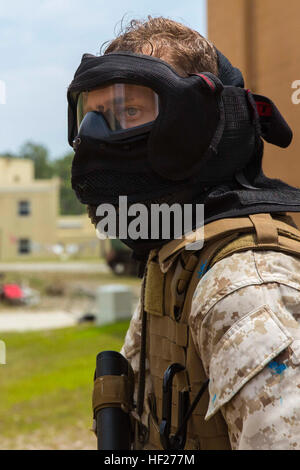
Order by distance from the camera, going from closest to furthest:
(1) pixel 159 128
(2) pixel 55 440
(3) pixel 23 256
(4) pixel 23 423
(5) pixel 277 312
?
(5) pixel 277 312 → (1) pixel 159 128 → (2) pixel 55 440 → (4) pixel 23 423 → (3) pixel 23 256

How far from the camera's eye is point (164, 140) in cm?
143

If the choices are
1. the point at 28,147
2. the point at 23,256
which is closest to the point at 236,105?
the point at 23,256

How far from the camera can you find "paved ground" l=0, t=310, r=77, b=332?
42.0 feet

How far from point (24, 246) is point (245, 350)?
28.0 metres

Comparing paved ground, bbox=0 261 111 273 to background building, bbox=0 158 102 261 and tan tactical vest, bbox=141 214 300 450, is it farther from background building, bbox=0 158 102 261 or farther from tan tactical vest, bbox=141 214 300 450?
tan tactical vest, bbox=141 214 300 450

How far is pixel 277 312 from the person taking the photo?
3.76 ft

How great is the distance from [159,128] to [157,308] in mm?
479

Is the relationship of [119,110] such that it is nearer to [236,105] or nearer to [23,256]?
[236,105]

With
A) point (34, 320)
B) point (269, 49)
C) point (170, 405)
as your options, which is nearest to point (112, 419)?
point (170, 405)

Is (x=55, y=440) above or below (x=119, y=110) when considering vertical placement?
below

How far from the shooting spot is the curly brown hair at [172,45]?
1513mm

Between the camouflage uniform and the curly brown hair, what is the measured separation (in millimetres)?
584

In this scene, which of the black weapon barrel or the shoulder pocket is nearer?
the shoulder pocket

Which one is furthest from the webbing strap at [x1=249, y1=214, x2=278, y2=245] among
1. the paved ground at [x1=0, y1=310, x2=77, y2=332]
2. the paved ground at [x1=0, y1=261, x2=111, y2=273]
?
the paved ground at [x1=0, y1=261, x2=111, y2=273]
